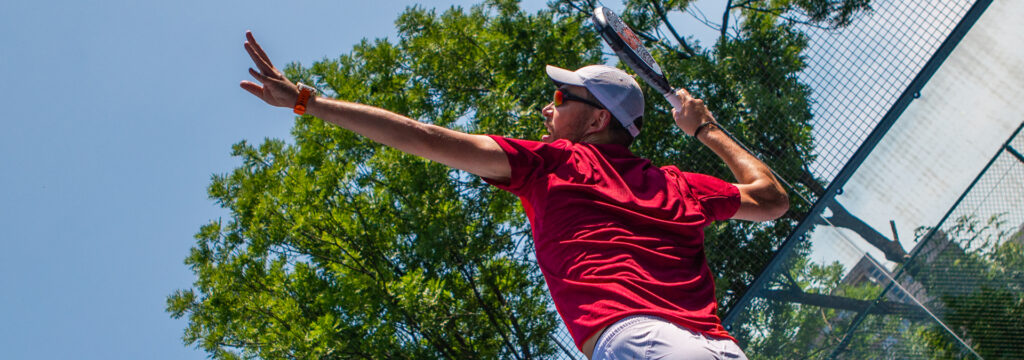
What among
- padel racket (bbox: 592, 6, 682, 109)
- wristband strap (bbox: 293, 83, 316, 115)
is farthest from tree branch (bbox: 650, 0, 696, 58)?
wristband strap (bbox: 293, 83, 316, 115)

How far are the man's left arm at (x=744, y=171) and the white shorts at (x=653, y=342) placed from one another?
2.69 ft

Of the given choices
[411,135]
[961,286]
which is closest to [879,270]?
[961,286]

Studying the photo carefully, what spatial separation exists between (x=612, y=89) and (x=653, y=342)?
3.28ft

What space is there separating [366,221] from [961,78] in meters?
5.32

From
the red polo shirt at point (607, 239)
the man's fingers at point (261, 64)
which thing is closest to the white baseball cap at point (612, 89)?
the red polo shirt at point (607, 239)

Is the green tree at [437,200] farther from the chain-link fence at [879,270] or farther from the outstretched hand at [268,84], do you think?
the outstretched hand at [268,84]

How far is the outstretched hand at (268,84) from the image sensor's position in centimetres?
228

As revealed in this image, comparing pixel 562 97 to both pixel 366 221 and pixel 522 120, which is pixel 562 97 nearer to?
pixel 522 120

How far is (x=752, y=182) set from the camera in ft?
9.75

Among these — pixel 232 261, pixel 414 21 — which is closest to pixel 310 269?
pixel 232 261

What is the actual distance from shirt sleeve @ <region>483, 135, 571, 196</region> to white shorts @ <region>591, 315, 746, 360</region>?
0.52m

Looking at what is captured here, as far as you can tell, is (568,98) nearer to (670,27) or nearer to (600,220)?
(600,220)

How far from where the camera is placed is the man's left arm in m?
2.90

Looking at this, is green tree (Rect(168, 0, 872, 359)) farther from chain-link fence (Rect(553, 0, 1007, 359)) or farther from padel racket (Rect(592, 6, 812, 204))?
padel racket (Rect(592, 6, 812, 204))
